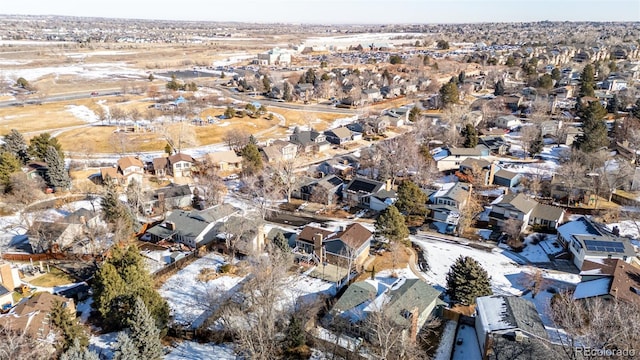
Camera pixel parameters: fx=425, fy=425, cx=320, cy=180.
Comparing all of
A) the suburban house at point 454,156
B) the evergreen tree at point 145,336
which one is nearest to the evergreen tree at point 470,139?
the suburban house at point 454,156

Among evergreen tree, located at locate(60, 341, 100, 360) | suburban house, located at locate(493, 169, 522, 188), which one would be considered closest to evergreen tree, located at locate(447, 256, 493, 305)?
evergreen tree, located at locate(60, 341, 100, 360)

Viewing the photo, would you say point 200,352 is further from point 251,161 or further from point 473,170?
point 473,170

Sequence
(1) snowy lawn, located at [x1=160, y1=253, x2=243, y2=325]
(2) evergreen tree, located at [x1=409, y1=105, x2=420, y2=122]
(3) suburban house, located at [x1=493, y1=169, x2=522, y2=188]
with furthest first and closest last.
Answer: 1. (2) evergreen tree, located at [x1=409, y1=105, x2=420, y2=122]
2. (3) suburban house, located at [x1=493, y1=169, x2=522, y2=188]
3. (1) snowy lawn, located at [x1=160, y1=253, x2=243, y2=325]

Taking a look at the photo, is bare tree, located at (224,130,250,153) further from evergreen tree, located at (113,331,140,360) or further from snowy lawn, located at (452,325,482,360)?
snowy lawn, located at (452,325,482,360)

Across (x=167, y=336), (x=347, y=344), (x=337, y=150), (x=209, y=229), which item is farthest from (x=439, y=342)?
(x=337, y=150)

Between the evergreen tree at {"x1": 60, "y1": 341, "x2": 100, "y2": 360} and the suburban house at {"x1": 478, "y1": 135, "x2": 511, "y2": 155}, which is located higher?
the evergreen tree at {"x1": 60, "y1": 341, "x2": 100, "y2": 360}

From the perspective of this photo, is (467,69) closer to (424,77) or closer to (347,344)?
(424,77)
